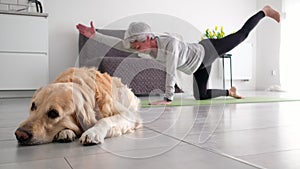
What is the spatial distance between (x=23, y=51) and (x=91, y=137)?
3.08 m

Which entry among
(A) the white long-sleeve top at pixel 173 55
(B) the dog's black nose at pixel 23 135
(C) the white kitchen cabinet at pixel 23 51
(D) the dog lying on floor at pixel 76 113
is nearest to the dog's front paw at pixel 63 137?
(D) the dog lying on floor at pixel 76 113

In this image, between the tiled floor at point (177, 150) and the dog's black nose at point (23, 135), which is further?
the dog's black nose at point (23, 135)

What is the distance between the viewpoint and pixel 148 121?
1851 millimetres

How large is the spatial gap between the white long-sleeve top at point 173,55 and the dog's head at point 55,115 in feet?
3.41

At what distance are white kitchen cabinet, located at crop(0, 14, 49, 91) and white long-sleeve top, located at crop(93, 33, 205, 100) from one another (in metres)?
1.43

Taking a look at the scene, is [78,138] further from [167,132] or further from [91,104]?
[167,132]

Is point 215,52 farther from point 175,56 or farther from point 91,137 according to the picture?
point 91,137

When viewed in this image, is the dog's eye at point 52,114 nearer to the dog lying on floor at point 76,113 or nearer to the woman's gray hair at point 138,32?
the dog lying on floor at point 76,113

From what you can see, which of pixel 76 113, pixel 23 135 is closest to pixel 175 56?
pixel 76 113

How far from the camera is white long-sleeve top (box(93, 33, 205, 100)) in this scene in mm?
2434

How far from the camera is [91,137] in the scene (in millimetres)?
1213

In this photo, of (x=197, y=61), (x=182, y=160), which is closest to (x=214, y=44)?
(x=197, y=61)

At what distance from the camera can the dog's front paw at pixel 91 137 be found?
1.21 metres

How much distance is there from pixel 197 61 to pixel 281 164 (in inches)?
83.5
